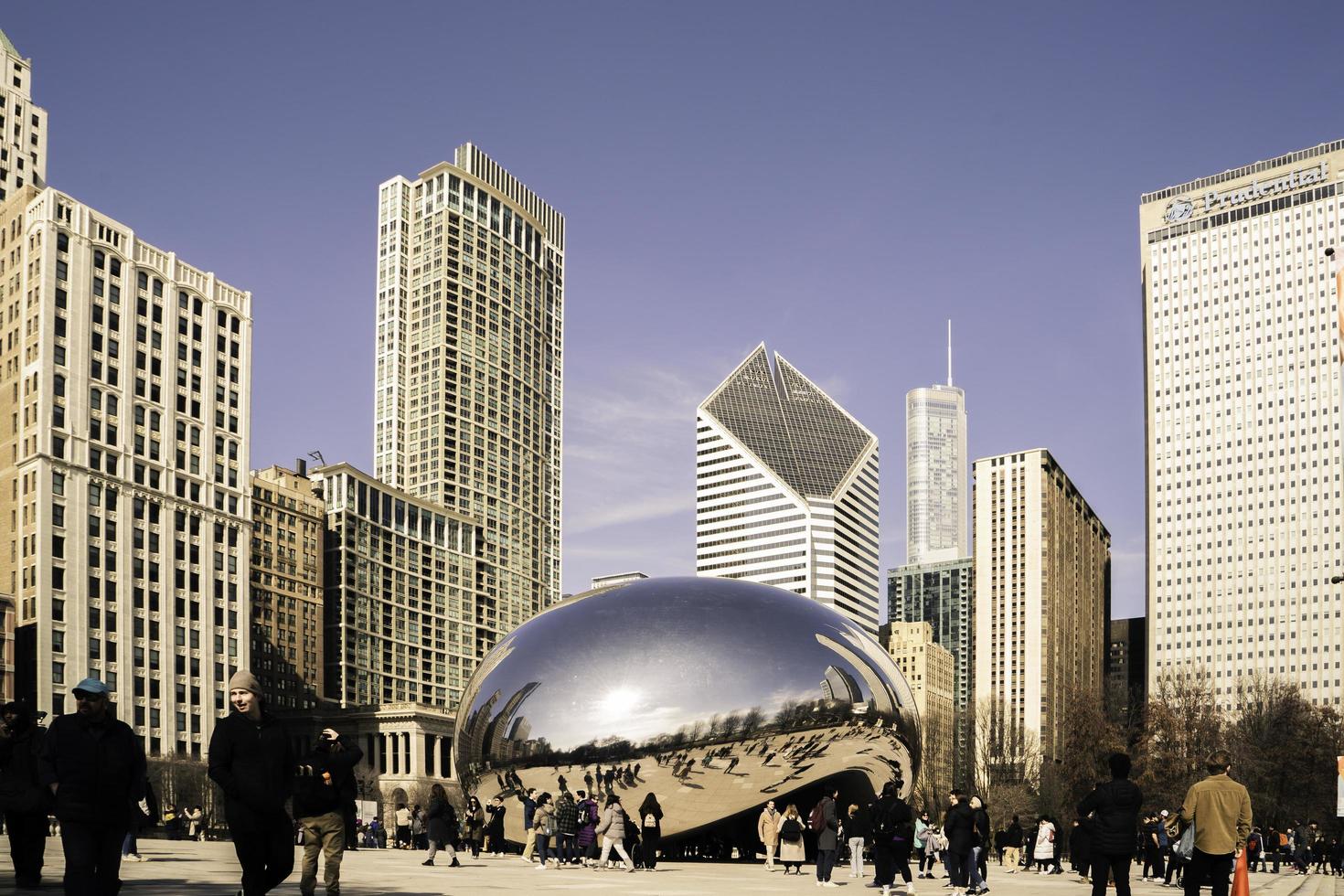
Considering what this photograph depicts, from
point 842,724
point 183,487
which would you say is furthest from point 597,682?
point 183,487

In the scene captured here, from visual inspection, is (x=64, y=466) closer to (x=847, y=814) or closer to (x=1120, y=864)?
(x=847, y=814)

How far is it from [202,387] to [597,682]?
10065cm

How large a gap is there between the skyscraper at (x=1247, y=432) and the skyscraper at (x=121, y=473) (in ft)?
414

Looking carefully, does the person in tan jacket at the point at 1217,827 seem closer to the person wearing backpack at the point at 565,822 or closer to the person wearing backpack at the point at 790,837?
the person wearing backpack at the point at 790,837

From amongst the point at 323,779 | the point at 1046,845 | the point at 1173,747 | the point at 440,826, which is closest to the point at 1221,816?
the point at 323,779

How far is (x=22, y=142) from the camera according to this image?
5645 inches

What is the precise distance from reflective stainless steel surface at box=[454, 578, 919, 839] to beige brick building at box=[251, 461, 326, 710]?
119 m

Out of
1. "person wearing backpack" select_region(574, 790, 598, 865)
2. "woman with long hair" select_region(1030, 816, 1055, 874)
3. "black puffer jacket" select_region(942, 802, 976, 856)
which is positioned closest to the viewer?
"black puffer jacket" select_region(942, 802, 976, 856)

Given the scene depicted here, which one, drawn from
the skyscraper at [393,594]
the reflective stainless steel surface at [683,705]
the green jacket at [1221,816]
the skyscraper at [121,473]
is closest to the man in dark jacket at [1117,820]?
the green jacket at [1221,816]

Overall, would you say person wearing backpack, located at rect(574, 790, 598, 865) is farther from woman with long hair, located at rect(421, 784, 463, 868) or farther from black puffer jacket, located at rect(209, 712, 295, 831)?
black puffer jacket, located at rect(209, 712, 295, 831)

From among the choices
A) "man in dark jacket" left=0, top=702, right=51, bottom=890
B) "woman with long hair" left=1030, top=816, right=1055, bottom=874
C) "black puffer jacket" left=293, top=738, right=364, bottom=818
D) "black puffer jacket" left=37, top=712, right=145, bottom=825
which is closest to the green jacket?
"black puffer jacket" left=293, top=738, right=364, bottom=818

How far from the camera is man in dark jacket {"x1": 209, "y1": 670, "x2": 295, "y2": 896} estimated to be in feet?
31.9

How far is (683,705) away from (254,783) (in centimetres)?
2061

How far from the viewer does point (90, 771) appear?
31.7 feet
